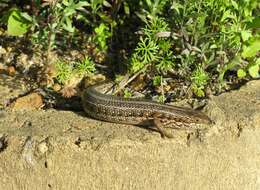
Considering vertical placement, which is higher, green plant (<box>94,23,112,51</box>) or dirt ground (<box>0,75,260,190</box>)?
green plant (<box>94,23,112,51</box>)

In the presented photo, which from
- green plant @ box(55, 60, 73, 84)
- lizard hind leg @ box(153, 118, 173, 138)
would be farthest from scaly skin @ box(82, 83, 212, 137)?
green plant @ box(55, 60, 73, 84)

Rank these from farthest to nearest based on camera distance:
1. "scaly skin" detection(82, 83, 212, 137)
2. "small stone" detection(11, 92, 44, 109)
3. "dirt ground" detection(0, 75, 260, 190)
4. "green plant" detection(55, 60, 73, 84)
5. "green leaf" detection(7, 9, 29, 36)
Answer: "green leaf" detection(7, 9, 29, 36), "green plant" detection(55, 60, 73, 84), "small stone" detection(11, 92, 44, 109), "scaly skin" detection(82, 83, 212, 137), "dirt ground" detection(0, 75, 260, 190)

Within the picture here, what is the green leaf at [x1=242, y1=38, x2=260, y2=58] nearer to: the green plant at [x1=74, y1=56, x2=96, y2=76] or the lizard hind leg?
the lizard hind leg

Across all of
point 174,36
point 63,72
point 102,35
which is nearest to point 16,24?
point 63,72

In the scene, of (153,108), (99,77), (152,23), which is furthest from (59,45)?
(153,108)

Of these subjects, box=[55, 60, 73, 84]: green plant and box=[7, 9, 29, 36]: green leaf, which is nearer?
box=[55, 60, 73, 84]: green plant

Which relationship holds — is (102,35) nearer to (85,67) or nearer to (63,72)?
(85,67)

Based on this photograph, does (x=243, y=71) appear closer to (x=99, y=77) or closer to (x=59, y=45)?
(x=99, y=77)
